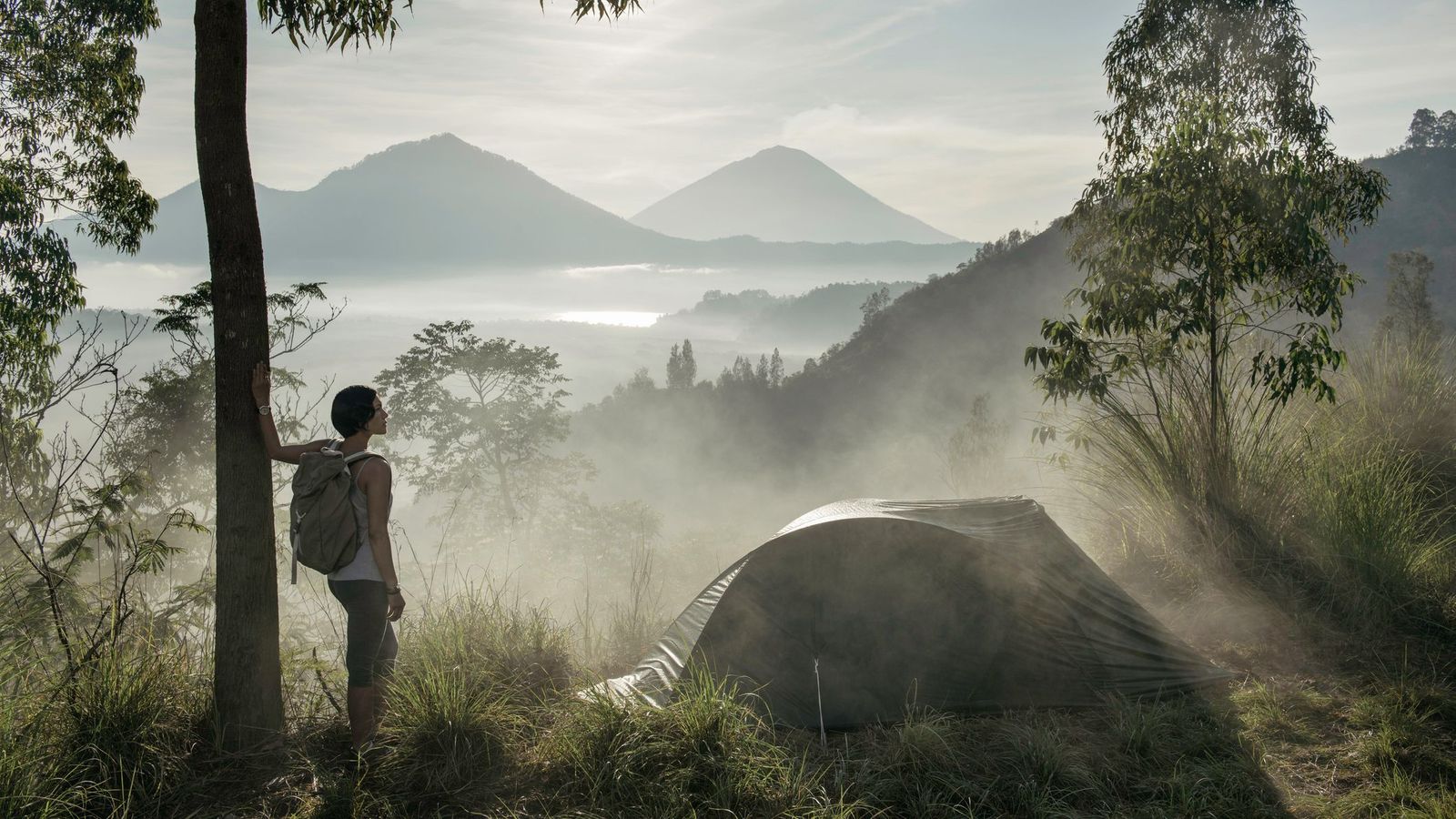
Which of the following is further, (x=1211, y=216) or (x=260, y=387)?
(x=1211, y=216)

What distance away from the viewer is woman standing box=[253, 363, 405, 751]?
366 cm

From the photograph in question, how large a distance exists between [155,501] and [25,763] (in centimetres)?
2011

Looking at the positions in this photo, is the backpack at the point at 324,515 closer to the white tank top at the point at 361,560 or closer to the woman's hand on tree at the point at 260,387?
the white tank top at the point at 361,560

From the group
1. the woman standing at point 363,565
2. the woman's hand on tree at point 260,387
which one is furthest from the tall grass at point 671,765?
the woman's hand on tree at point 260,387

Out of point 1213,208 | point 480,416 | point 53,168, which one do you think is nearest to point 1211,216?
point 1213,208

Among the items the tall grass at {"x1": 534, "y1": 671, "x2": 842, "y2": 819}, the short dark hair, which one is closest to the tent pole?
the tall grass at {"x1": 534, "y1": 671, "x2": 842, "y2": 819}

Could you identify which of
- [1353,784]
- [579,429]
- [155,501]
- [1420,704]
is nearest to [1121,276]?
[1420,704]

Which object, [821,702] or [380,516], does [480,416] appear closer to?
[821,702]

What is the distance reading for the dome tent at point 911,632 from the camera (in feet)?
16.3

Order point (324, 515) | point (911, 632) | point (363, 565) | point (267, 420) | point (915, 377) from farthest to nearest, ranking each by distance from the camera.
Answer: point (915, 377), point (911, 632), point (267, 420), point (363, 565), point (324, 515)

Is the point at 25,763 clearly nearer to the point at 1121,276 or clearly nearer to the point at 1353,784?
the point at 1353,784

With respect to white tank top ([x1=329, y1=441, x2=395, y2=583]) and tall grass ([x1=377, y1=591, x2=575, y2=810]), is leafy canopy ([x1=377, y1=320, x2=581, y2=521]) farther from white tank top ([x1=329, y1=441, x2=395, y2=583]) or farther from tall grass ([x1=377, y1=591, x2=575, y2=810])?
white tank top ([x1=329, y1=441, x2=395, y2=583])

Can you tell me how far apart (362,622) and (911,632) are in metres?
3.08

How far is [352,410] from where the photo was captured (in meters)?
3.74
